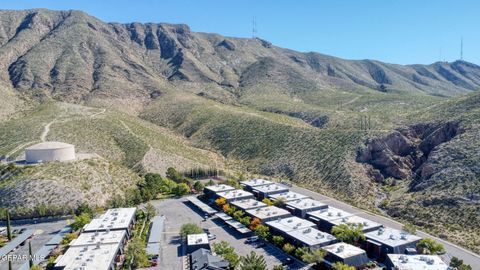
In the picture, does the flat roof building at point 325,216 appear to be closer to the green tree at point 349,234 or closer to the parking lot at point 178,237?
the green tree at point 349,234

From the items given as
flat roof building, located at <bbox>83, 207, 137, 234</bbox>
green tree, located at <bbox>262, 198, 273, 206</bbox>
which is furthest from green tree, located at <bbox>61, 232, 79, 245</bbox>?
green tree, located at <bbox>262, 198, 273, 206</bbox>

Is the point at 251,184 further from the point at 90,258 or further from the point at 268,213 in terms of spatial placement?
the point at 90,258

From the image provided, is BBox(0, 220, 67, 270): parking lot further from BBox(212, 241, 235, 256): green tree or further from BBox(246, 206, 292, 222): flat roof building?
BBox(246, 206, 292, 222): flat roof building

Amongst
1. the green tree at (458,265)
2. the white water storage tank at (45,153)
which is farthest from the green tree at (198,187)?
the green tree at (458,265)

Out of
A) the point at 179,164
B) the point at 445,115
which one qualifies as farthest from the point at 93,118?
the point at 445,115

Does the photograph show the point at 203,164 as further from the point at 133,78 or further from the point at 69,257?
the point at 133,78
